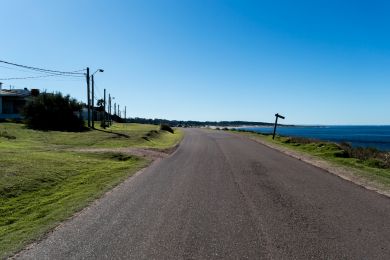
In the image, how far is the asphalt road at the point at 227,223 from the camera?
6.14 m

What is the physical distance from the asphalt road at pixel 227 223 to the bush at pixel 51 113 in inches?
1461

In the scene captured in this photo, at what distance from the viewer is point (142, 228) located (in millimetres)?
7430

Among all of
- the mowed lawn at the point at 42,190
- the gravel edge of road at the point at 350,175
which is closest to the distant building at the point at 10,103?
the mowed lawn at the point at 42,190

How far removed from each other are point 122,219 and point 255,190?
14.9 ft

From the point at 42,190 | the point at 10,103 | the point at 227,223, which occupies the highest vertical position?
the point at 10,103

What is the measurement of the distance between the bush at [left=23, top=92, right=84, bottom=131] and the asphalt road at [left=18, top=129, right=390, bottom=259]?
37.1 metres

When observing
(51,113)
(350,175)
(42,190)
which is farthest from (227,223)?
(51,113)

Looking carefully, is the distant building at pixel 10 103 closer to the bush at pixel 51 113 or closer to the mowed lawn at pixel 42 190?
the bush at pixel 51 113

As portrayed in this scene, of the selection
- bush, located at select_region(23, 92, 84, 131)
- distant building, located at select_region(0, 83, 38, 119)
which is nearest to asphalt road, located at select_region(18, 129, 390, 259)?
bush, located at select_region(23, 92, 84, 131)

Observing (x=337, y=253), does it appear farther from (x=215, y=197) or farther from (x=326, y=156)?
(x=326, y=156)

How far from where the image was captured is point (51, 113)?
156 ft

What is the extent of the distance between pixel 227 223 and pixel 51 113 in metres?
43.3

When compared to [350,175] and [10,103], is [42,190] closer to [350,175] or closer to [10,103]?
[350,175]

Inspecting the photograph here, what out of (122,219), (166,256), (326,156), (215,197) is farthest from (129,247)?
(326,156)
